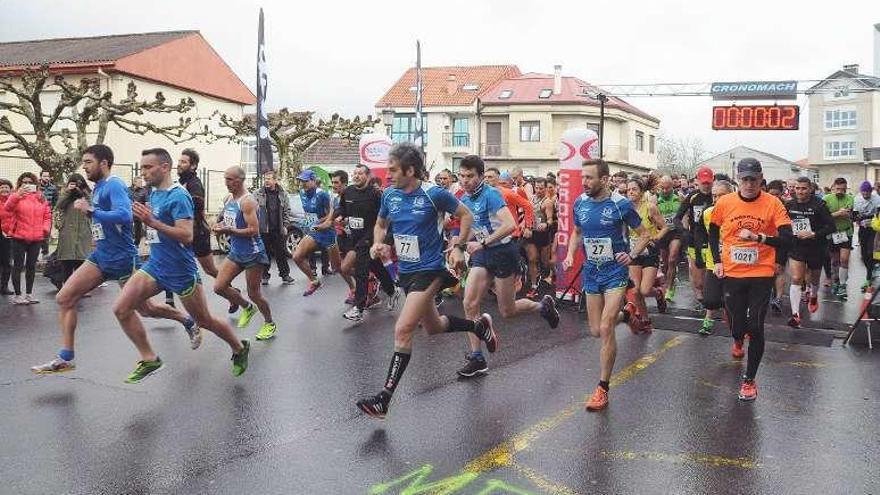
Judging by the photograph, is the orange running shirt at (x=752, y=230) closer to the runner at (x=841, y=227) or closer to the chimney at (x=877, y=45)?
the runner at (x=841, y=227)

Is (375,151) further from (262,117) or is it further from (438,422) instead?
(438,422)

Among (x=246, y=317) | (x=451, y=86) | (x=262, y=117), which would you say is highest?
(x=451, y=86)

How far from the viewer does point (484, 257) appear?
712 centimetres

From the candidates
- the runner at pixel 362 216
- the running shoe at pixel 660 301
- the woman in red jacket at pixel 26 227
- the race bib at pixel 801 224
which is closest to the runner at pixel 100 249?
the runner at pixel 362 216

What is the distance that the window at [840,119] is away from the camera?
238 ft

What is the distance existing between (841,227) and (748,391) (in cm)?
775

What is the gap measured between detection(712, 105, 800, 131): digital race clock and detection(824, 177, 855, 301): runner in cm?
1502

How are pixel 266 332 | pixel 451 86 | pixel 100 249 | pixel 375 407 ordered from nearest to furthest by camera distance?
pixel 375 407 → pixel 100 249 → pixel 266 332 → pixel 451 86

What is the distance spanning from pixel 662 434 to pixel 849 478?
1.12 meters

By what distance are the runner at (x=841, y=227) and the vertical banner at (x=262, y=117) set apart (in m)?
12.7

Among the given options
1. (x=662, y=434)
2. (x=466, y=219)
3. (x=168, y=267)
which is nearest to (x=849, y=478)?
(x=662, y=434)

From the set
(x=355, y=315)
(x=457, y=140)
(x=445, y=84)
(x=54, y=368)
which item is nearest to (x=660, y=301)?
(x=355, y=315)

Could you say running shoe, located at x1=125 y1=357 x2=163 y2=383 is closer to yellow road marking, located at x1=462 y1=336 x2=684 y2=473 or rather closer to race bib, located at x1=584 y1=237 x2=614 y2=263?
yellow road marking, located at x1=462 y1=336 x2=684 y2=473

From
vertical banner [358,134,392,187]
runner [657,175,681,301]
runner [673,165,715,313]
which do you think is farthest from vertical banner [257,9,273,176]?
runner [673,165,715,313]
